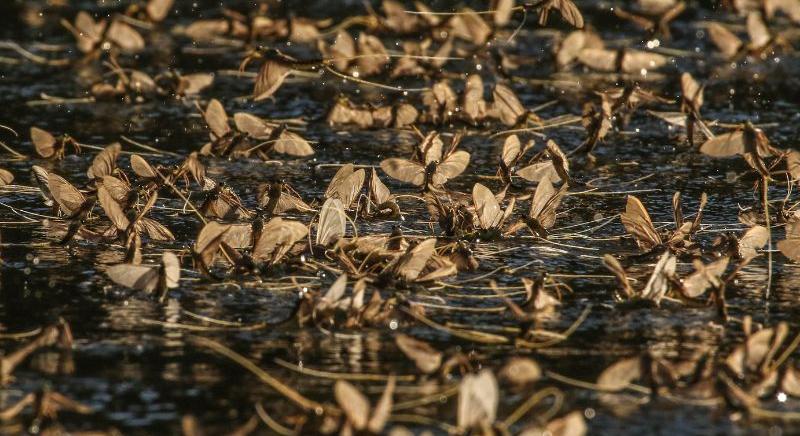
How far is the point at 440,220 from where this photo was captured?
4008mm

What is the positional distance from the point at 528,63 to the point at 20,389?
160 inches

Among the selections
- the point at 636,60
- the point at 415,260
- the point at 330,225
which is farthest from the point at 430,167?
the point at 636,60

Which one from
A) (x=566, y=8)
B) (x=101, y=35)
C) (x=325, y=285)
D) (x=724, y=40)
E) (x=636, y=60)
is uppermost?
(x=566, y=8)

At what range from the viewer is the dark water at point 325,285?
2.76 m

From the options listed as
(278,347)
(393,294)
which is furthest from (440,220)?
(278,347)

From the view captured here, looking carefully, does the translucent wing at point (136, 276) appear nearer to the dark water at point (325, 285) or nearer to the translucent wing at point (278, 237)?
the dark water at point (325, 285)

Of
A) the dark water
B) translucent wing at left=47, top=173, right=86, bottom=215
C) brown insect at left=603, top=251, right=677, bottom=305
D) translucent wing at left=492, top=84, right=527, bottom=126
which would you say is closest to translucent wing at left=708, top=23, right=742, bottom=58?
Result: the dark water

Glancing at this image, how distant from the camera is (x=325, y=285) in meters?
→ 3.54

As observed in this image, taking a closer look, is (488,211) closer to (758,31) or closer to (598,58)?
(598,58)

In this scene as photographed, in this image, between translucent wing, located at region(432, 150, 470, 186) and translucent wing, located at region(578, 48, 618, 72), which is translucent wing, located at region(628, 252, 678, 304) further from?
translucent wing, located at region(578, 48, 618, 72)

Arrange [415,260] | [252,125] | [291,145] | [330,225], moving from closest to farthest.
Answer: [415,260] < [330,225] < [291,145] < [252,125]

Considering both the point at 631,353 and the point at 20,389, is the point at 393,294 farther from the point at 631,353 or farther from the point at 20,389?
the point at 20,389

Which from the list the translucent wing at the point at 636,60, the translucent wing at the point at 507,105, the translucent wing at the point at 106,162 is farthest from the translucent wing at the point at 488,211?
the translucent wing at the point at 636,60

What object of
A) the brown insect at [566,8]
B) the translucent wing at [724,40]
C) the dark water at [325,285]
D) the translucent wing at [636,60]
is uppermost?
the brown insect at [566,8]
